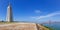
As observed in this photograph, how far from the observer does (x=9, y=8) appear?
16.8 metres

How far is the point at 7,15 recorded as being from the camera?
55.6ft

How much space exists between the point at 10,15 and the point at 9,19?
34.1 inches

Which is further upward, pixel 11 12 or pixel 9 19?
pixel 11 12

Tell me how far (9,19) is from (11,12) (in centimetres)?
134

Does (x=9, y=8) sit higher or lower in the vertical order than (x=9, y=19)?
higher

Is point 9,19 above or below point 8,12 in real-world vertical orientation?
below

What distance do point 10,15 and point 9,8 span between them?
108 cm

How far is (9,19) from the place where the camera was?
54.1 feet

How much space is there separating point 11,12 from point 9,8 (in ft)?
2.73

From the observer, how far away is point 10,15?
675 inches

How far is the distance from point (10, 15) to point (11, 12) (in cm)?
51
